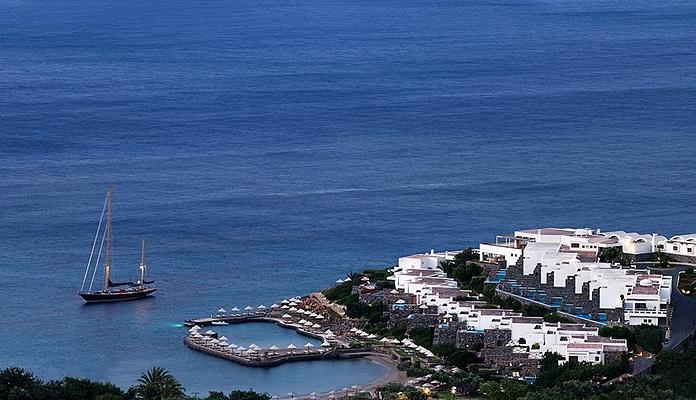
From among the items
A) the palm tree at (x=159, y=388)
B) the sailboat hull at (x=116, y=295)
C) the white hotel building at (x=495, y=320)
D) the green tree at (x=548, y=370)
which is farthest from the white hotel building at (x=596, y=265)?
the palm tree at (x=159, y=388)

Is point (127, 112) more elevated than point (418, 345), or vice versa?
point (127, 112)

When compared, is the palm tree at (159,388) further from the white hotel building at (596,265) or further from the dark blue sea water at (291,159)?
the white hotel building at (596,265)

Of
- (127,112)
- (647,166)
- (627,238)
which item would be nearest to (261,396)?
(627,238)

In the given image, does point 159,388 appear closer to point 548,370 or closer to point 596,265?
point 548,370

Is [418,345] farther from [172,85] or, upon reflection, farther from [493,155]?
[172,85]

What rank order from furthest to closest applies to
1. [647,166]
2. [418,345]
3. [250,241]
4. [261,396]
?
[647,166] → [250,241] → [418,345] → [261,396]

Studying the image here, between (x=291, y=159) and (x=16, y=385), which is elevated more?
(x=291, y=159)

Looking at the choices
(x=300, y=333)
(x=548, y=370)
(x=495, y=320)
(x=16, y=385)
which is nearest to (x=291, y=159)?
(x=300, y=333)

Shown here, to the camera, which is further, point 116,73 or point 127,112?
point 116,73
